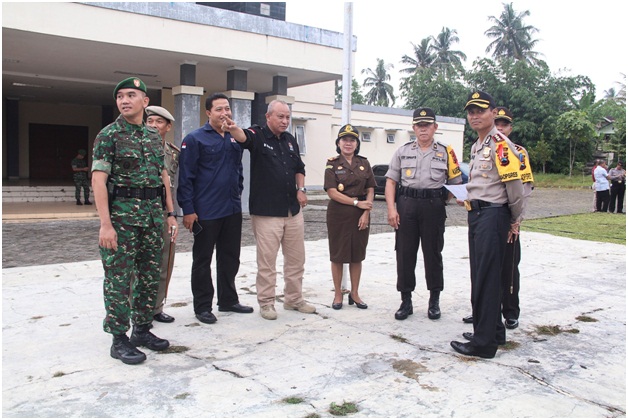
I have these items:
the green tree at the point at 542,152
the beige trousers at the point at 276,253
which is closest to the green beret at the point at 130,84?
the beige trousers at the point at 276,253

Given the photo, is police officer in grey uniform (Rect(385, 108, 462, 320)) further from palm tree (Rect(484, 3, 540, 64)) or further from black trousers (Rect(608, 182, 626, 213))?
palm tree (Rect(484, 3, 540, 64))

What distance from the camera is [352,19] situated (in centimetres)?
523

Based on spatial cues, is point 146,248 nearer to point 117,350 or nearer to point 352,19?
point 117,350

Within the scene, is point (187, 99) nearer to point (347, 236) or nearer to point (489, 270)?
point (347, 236)

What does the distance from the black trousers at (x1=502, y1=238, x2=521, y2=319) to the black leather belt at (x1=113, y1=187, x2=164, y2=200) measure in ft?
8.35

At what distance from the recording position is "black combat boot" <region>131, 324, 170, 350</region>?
371 centimetres

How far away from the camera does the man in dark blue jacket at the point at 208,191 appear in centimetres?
437

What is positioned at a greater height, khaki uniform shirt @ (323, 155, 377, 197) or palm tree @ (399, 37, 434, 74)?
palm tree @ (399, 37, 434, 74)

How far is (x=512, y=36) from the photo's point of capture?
47344 mm

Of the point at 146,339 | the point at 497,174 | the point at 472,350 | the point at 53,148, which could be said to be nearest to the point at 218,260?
the point at 146,339

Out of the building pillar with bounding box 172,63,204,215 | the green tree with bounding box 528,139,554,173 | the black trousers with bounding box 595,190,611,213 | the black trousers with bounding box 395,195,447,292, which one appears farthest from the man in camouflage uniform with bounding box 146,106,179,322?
the green tree with bounding box 528,139,554,173

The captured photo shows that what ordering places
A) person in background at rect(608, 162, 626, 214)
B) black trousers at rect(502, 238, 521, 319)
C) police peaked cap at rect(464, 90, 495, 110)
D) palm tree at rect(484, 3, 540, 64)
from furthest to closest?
1. palm tree at rect(484, 3, 540, 64)
2. person in background at rect(608, 162, 626, 214)
3. black trousers at rect(502, 238, 521, 319)
4. police peaked cap at rect(464, 90, 495, 110)

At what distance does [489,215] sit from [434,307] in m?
1.23

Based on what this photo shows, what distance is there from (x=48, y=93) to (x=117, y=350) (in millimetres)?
17729
